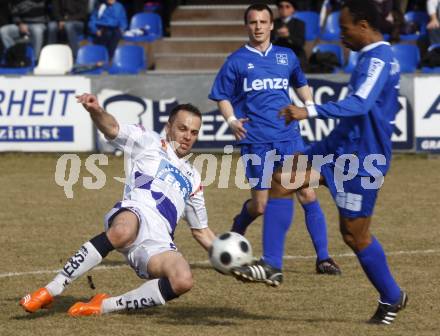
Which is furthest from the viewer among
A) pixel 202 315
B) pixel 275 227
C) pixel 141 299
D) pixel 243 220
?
pixel 243 220

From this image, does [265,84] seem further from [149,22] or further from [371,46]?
[149,22]

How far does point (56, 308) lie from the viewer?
838cm

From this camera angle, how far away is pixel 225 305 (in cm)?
850

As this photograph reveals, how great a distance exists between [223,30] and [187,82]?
3.98 m

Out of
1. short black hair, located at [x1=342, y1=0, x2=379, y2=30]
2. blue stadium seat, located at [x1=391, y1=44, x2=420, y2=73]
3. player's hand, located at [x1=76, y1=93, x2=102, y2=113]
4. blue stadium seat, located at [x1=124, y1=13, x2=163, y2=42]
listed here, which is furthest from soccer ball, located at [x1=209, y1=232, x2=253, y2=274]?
blue stadium seat, located at [x1=124, y1=13, x2=163, y2=42]

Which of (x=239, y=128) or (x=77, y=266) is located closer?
(x=77, y=266)

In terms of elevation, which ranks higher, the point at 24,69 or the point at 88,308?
the point at 88,308

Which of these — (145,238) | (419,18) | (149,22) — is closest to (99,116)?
(145,238)

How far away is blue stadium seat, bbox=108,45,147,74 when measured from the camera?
19656 mm

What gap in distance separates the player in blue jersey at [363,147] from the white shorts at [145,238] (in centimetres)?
70

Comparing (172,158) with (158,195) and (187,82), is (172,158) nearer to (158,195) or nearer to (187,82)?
(158,195)

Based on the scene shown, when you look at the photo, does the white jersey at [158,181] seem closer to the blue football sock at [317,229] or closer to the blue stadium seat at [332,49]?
the blue football sock at [317,229]

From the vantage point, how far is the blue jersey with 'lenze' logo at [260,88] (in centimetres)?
997

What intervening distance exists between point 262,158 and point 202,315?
2190mm
